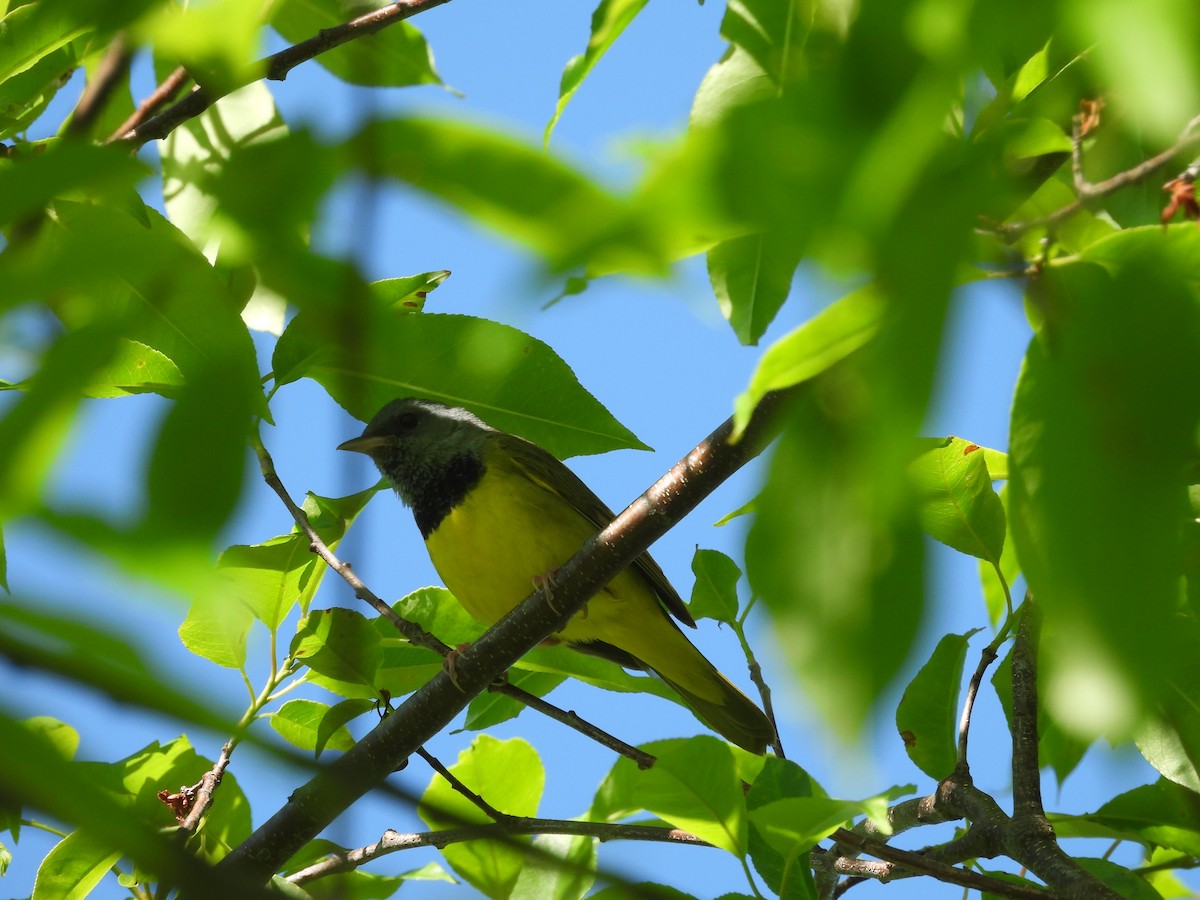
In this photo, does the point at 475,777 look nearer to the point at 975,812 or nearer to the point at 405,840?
the point at 405,840

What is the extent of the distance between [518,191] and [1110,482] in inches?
13.9

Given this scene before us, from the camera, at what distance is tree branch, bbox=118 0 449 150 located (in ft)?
8.29

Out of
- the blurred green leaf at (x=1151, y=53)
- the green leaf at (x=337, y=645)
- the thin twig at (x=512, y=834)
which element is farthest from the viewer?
the green leaf at (x=337, y=645)

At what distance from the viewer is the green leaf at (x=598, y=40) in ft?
4.35

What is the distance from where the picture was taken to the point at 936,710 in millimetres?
2701

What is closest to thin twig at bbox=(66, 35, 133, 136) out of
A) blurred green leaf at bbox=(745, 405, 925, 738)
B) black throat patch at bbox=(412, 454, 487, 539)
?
blurred green leaf at bbox=(745, 405, 925, 738)

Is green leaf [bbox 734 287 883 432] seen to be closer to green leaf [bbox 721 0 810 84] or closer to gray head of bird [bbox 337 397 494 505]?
green leaf [bbox 721 0 810 84]

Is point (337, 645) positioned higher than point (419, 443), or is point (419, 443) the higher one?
point (419, 443)

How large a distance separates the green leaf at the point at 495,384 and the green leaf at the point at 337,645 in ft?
2.01

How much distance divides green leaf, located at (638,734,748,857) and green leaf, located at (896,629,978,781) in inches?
32.6

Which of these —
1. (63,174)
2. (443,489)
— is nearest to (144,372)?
(63,174)

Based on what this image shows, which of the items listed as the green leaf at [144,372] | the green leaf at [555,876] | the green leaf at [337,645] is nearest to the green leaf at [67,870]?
the green leaf at [337,645]

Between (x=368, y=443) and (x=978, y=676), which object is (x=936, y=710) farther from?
(x=368, y=443)

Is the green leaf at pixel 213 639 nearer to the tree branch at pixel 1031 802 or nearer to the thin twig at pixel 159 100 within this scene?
the thin twig at pixel 159 100
